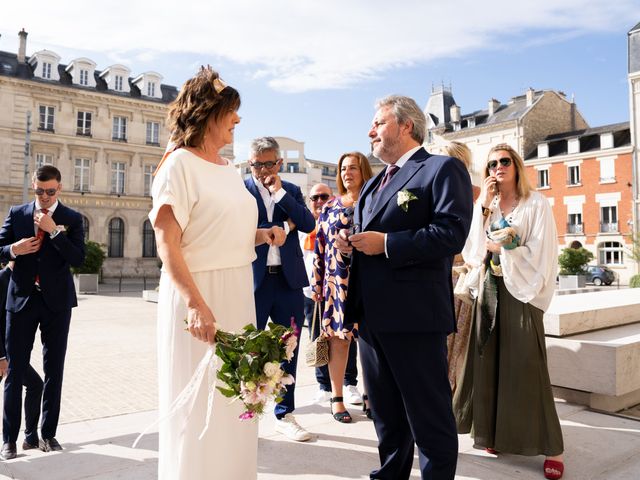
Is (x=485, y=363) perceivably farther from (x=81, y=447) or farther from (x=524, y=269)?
(x=81, y=447)

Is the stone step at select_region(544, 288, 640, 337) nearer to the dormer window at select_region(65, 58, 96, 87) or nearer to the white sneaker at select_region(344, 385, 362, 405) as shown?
the white sneaker at select_region(344, 385, 362, 405)

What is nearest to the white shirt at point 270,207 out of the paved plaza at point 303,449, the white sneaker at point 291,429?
the white sneaker at point 291,429

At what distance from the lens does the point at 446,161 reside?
2695mm

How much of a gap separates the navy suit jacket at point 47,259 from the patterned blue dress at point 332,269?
79.6 inches

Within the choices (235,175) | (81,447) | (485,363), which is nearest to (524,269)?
(485,363)

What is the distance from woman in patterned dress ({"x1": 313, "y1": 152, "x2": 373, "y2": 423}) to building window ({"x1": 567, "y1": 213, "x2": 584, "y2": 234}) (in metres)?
44.1

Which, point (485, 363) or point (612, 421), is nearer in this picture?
point (485, 363)

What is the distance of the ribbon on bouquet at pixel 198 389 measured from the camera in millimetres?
2352

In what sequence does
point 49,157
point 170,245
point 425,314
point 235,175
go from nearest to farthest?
1. point 170,245
2. point 425,314
3. point 235,175
4. point 49,157

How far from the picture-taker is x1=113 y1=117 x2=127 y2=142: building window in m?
41.4

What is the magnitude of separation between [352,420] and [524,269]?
6.62 feet

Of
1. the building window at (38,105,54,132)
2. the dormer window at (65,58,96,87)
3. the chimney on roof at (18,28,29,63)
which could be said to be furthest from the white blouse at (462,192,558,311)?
the chimney on roof at (18,28,29,63)

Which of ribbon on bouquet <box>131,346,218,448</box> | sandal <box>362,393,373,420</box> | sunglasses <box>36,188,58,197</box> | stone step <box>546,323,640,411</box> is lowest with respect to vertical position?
sandal <box>362,393,373,420</box>

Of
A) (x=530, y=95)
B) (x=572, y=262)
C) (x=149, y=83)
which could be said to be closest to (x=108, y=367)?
(x=572, y=262)
